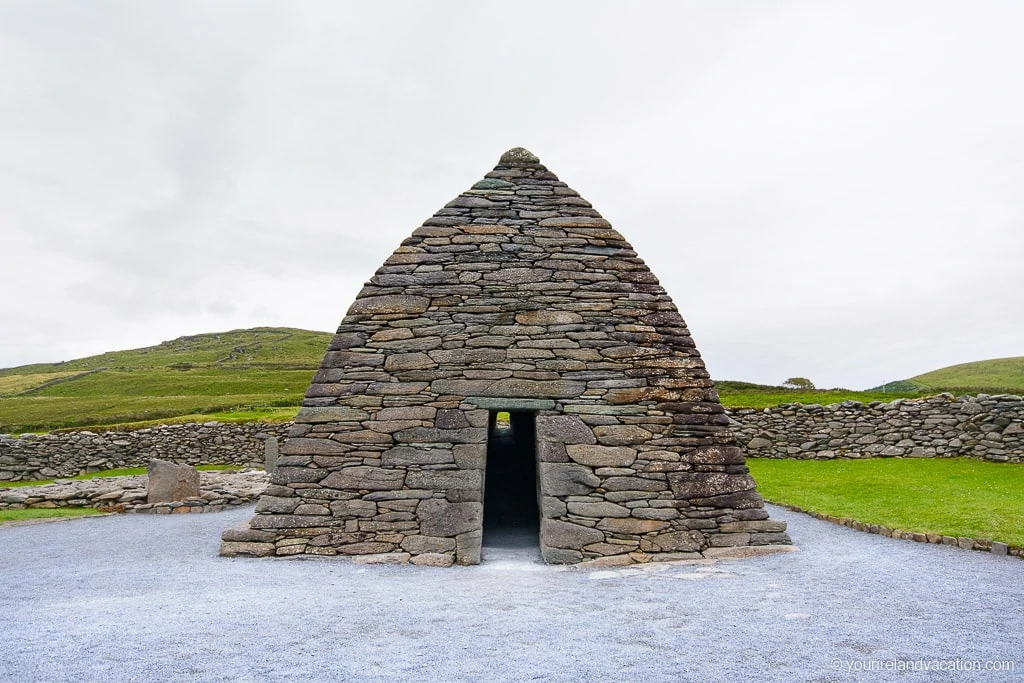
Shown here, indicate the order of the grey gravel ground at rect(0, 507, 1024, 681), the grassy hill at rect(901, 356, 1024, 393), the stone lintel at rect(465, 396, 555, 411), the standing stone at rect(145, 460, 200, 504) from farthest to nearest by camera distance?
the grassy hill at rect(901, 356, 1024, 393) → the standing stone at rect(145, 460, 200, 504) → the stone lintel at rect(465, 396, 555, 411) → the grey gravel ground at rect(0, 507, 1024, 681)

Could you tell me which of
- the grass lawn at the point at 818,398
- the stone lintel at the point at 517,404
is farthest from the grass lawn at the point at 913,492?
the stone lintel at the point at 517,404

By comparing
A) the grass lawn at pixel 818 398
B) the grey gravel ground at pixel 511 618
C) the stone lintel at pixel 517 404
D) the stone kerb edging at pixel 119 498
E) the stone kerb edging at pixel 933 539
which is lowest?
the grey gravel ground at pixel 511 618

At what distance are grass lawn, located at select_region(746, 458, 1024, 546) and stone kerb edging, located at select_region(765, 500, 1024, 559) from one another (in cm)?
16

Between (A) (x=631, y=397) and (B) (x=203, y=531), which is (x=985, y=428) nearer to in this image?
(A) (x=631, y=397)

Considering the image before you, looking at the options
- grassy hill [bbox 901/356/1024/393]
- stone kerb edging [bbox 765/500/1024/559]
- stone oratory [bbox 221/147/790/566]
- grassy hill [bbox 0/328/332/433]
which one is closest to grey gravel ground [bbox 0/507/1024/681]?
stone kerb edging [bbox 765/500/1024/559]

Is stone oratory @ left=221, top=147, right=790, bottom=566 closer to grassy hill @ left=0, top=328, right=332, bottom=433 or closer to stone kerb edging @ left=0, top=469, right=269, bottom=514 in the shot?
stone kerb edging @ left=0, top=469, right=269, bottom=514

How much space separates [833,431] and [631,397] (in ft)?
44.5

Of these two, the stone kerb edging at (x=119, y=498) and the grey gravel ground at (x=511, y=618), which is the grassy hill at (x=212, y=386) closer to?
the stone kerb edging at (x=119, y=498)

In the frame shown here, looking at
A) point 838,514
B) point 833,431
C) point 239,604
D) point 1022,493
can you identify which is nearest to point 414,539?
point 239,604

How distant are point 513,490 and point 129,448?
17.8 metres

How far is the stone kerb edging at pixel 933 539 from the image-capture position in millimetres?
7709

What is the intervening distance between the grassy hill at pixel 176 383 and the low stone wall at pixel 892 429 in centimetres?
A: 2100

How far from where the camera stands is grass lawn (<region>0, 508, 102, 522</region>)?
1252 centimetres

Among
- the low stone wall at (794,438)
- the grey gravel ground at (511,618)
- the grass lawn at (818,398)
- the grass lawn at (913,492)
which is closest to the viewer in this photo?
the grey gravel ground at (511,618)
